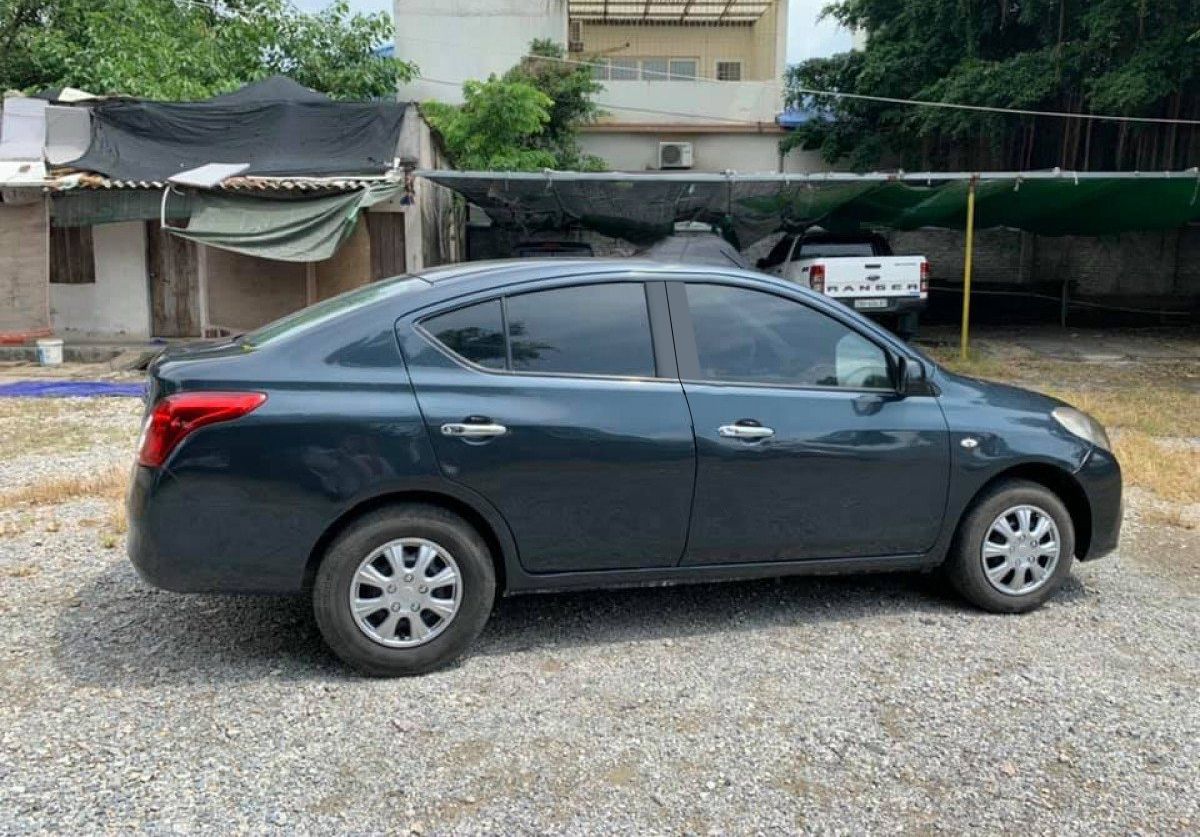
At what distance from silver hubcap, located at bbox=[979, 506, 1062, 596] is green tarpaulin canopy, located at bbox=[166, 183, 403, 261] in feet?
33.8

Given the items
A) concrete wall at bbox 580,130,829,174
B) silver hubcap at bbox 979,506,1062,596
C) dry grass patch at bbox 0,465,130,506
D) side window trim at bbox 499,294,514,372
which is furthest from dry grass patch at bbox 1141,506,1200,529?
concrete wall at bbox 580,130,829,174

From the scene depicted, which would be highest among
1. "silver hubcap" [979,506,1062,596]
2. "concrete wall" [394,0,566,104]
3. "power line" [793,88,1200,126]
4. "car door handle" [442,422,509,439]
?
"concrete wall" [394,0,566,104]

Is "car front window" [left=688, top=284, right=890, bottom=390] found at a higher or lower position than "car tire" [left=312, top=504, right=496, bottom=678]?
higher

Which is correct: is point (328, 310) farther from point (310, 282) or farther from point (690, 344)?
point (310, 282)

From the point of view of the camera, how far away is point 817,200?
14.6 meters

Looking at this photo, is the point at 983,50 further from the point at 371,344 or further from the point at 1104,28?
the point at 371,344

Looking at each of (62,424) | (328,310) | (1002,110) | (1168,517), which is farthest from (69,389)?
(1002,110)

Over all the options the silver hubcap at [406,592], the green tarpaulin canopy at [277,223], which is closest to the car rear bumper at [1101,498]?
the silver hubcap at [406,592]

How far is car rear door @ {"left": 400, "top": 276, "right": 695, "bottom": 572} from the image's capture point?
12.7 ft

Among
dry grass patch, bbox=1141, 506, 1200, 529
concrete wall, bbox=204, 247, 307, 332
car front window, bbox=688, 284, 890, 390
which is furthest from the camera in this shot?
concrete wall, bbox=204, 247, 307, 332

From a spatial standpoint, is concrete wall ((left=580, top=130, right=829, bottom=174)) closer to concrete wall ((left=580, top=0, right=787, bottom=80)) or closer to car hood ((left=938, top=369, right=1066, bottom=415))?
concrete wall ((left=580, top=0, right=787, bottom=80))

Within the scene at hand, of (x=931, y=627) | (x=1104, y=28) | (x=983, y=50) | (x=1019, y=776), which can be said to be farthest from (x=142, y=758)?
(x=983, y=50)

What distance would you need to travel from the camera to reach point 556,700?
375 centimetres

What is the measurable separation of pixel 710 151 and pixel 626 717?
20858 millimetres
